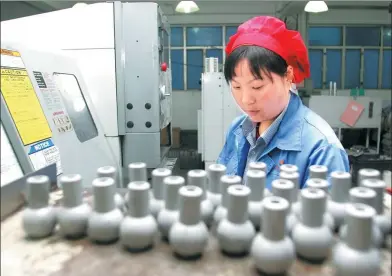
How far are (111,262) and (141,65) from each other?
5.21 feet

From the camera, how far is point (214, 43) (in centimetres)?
719

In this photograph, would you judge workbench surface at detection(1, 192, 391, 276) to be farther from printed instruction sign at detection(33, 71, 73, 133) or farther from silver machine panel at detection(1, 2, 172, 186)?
silver machine panel at detection(1, 2, 172, 186)

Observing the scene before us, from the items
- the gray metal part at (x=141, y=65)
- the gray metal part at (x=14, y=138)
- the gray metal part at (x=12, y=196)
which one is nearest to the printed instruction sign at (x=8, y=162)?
the gray metal part at (x=14, y=138)

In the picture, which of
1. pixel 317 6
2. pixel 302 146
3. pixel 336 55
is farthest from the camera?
pixel 336 55

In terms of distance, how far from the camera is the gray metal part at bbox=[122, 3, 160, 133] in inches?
78.2

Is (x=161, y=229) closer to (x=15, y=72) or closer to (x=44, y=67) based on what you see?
(x=15, y=72)

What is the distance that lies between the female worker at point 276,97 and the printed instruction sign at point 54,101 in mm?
729

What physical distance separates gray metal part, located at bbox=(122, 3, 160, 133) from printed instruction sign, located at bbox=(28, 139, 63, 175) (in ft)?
2.50

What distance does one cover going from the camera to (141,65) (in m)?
2.02

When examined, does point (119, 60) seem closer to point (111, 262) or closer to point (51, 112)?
point (51, 112)

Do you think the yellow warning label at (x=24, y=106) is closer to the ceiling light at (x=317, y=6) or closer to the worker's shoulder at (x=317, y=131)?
the worker's shoulder at (x=317, y=131)

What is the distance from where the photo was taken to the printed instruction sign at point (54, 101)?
134 cm

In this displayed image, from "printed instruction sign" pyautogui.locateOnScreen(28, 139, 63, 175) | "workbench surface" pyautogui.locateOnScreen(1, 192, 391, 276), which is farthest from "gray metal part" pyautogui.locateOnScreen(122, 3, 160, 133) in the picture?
"workbench surface" pyautogui.locateOnScreen(1, 192, 391, 276)

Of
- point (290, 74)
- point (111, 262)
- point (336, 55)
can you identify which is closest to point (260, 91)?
point (290, 74)
